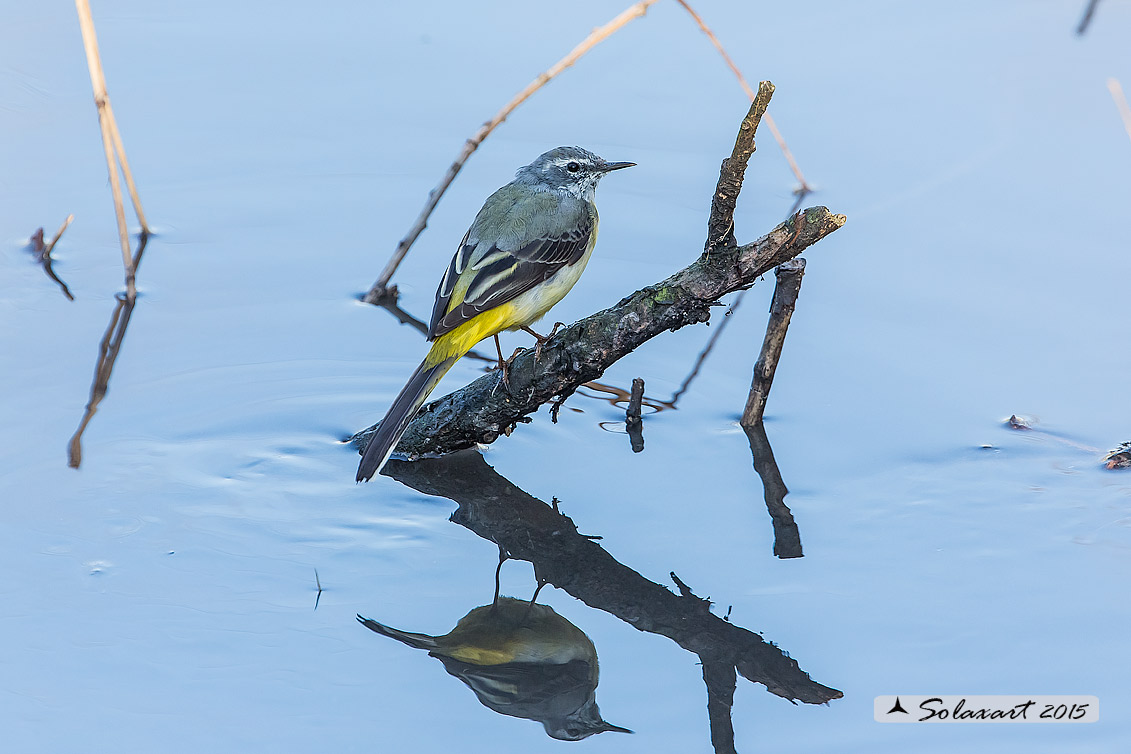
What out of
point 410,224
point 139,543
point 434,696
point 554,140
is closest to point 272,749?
point 434,696

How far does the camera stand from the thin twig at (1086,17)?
950cm

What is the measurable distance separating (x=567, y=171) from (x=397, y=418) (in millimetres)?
1964

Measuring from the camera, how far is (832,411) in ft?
20.1

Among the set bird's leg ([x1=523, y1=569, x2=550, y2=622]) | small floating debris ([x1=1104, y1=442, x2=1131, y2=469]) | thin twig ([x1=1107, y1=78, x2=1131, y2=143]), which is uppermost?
thin twig ([x1=1107, y1=78, x2=1131, y2=143])

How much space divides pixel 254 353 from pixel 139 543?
175 cm

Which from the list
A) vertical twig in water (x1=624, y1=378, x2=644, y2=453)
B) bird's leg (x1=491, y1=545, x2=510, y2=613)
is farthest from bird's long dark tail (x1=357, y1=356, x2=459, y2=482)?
vertical twig in water (x1=624, y1=378, x2=644, y2=453)

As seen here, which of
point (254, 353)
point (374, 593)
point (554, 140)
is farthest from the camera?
point (554, 140)

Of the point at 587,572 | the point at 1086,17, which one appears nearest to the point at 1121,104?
the point at 1086,17

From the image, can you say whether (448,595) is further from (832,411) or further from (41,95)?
(41,95)

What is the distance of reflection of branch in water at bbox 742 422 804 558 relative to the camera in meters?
5.20

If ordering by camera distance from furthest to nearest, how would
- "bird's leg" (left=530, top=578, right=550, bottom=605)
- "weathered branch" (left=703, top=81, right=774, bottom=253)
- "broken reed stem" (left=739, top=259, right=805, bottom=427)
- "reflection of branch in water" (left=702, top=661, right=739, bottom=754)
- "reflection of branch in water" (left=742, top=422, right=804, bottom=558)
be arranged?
1. "broken reed stem" (left=739, top=259, right=805, bottom=427)
2. "reflection of branch in water" (left=742, top=422, right=804, bottom=558)
3. "bird's leg" (left=530, top=578, right=550, bottom=605)
4. "weathered branch" (left=703, top=81, right=774, bottom=253)
5. "reflection of branch in water" (left=702, top=661, right=739, bottom=754)

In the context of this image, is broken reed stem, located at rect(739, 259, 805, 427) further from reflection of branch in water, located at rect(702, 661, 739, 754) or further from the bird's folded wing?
reflection of branch in water, located at rect(702, 661, 739, 754)

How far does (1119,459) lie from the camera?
5547mm

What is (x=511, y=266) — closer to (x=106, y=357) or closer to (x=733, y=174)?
(x=733, y=174)
